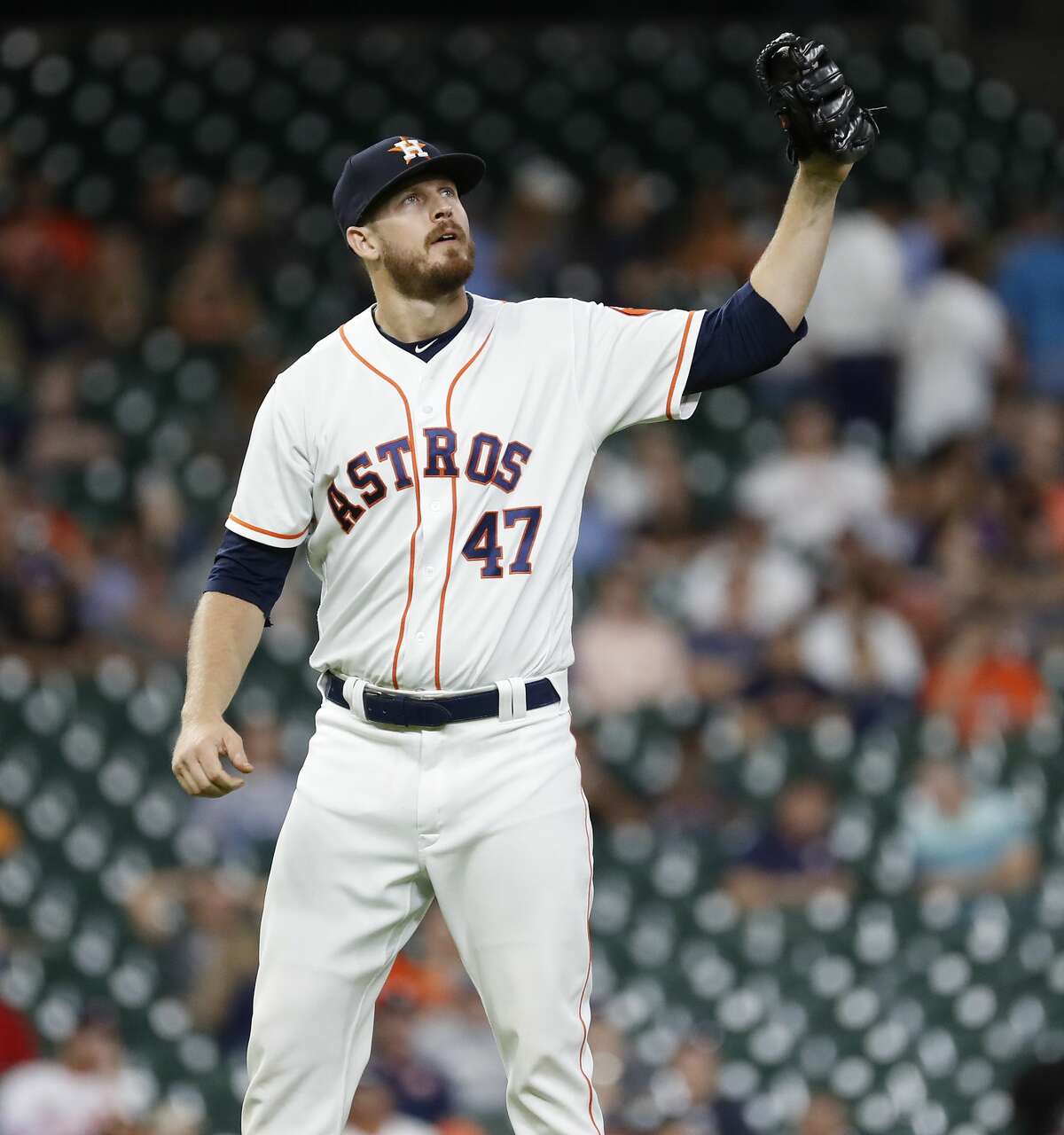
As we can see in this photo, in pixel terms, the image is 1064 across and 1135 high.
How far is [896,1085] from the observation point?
5.70 meters

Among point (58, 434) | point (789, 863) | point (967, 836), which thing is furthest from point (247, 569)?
point (58, 434)

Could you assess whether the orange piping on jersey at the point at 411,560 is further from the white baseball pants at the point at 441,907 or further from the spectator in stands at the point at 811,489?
the spectator in stands at the point at 811,489

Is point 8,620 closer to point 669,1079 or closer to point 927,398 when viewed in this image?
point 669,1079

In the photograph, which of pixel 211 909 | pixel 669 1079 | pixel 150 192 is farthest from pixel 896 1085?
pixel 150 192

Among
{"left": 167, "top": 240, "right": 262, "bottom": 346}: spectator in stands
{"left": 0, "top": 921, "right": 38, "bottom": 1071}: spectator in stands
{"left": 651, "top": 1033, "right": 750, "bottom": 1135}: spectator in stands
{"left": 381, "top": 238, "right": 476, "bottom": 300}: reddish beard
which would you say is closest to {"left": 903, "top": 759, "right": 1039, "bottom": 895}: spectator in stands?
{"left": 651, "top": 1033, "right": 750, "bottom": 1135}: spectator in stands

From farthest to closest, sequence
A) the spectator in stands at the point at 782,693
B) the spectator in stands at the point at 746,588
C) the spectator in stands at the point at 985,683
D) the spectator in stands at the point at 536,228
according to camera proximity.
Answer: the spectator in stands at the point at 536,228 → the spectator in stands at the point at 746,588 → the spectator in stands at the point at 985,683 → the spectator in stands at the point at 782,693

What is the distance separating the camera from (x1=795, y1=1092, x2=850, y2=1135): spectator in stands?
5492 millimetres

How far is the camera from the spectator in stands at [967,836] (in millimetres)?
6227

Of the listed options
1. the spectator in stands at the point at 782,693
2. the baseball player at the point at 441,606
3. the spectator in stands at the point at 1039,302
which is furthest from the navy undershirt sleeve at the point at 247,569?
the spectator in stands at the point at 1039,302

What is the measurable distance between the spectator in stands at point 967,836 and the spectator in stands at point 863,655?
41 centimetres

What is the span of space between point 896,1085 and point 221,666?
343cm

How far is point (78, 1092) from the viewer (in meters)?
5.52

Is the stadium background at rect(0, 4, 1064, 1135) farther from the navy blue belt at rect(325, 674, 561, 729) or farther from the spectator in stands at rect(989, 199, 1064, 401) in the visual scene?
the navy blue belt at rect(325, 674, 561, 729)

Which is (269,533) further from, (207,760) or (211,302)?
(211,302)
